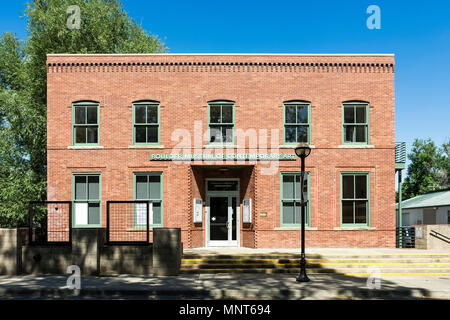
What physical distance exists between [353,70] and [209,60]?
666 centimetres

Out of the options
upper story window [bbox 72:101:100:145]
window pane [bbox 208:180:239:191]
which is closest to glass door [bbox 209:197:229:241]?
window pane [bbox 208:180:239:191]

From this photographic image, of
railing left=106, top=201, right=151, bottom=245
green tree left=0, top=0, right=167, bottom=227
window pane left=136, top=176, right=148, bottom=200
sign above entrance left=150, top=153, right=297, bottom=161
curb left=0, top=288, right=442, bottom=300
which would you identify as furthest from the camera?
green tree left=0, top=0, right=167, bottom=227

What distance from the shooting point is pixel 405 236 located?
19.3m

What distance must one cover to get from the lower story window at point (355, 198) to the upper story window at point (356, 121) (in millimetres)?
1629

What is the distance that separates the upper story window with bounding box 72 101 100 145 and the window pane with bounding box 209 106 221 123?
519cm

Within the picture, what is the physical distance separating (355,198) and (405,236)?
10.00ft

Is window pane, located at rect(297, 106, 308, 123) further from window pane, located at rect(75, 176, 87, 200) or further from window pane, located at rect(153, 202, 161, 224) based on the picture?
window pane, located at rect(75, 176, 87, 200)

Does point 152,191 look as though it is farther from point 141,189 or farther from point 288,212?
point 288,212

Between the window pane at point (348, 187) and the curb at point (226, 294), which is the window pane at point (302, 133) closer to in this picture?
the window pane at point (348, 187)

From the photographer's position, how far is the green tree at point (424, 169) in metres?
69.2

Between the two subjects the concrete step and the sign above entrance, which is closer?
the concrete step

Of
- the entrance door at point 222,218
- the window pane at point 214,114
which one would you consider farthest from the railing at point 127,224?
the window pane at point 214,114

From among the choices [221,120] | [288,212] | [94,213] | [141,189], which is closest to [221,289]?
[288,212]

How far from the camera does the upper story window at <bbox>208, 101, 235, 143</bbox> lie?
19.1 meters
